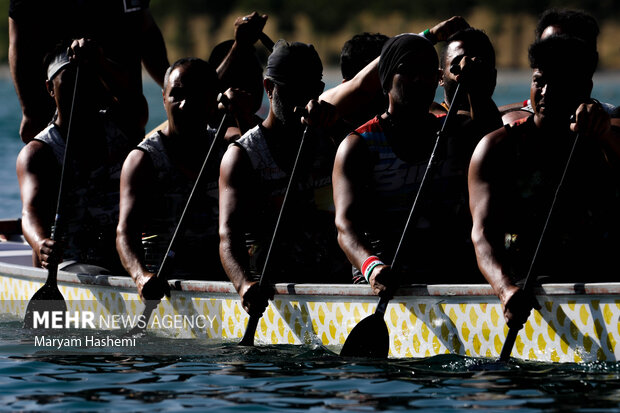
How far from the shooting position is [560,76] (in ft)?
23.6

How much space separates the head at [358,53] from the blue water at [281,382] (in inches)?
88.7

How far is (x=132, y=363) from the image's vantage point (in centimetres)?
804

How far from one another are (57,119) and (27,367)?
2352 mm

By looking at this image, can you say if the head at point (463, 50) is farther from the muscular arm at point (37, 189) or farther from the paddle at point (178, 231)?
the muscular arm at point (37, 189)

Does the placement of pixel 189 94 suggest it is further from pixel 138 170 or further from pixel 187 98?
pixel 138 170

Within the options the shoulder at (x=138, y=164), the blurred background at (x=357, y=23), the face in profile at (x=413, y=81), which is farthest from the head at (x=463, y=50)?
the blurred background at (x=357, y=23)

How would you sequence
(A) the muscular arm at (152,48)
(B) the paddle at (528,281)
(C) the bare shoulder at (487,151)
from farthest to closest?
(A) the muscular arm at (152,48) < (C) the bare shoulder at (487,151) < (B) the paddle at (528,281)

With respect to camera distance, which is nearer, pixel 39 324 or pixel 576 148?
pixel 576 148

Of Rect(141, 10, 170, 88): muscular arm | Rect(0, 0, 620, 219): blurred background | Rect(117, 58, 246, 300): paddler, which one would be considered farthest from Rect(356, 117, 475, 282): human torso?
Rect(0, 0, 620, 219): blurred background

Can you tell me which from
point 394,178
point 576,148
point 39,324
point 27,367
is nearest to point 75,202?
point 39,324

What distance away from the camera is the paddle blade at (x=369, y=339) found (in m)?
7.56

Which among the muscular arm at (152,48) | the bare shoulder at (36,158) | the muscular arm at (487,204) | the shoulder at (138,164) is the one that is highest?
the muscular arm at (152,48)

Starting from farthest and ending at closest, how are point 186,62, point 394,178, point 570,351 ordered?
point 186,62 → point 394,178 → point 570,351

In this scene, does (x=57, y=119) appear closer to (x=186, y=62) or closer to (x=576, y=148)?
(x=186, y=62)
